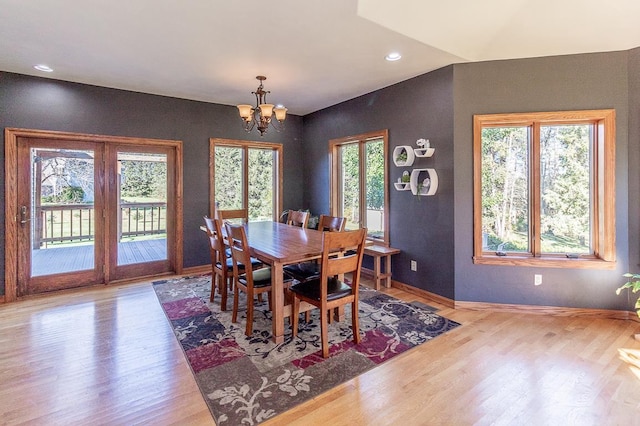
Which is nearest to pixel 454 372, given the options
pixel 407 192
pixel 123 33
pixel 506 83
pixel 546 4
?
pixel 407 192

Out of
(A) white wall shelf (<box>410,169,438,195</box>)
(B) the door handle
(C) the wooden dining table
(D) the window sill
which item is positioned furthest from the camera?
(B) the door handle

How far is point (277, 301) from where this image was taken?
2.67 m

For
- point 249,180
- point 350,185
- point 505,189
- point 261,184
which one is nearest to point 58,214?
point 249,180

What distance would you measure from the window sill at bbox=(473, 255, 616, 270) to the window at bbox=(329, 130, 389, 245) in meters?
1.32

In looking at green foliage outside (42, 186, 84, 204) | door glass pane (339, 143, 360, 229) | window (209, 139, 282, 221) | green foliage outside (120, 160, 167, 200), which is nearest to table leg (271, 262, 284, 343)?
window (209, 139, 282, 221)

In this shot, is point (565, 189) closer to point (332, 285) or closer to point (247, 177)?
point (332, 285)

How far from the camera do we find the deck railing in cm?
407

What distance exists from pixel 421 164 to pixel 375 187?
36.2 inches

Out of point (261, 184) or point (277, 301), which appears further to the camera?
point (261, 184)

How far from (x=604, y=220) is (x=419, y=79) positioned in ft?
8.07

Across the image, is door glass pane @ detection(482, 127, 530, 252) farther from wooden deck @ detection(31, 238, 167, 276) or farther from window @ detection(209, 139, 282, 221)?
wooden deck @ detection(31, 238, 167, 276)

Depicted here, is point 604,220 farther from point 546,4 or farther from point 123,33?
point 123,33

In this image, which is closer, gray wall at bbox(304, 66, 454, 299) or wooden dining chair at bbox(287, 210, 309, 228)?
gray wall at bbox(304, 66, 454, 299)

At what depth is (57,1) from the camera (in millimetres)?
2354
